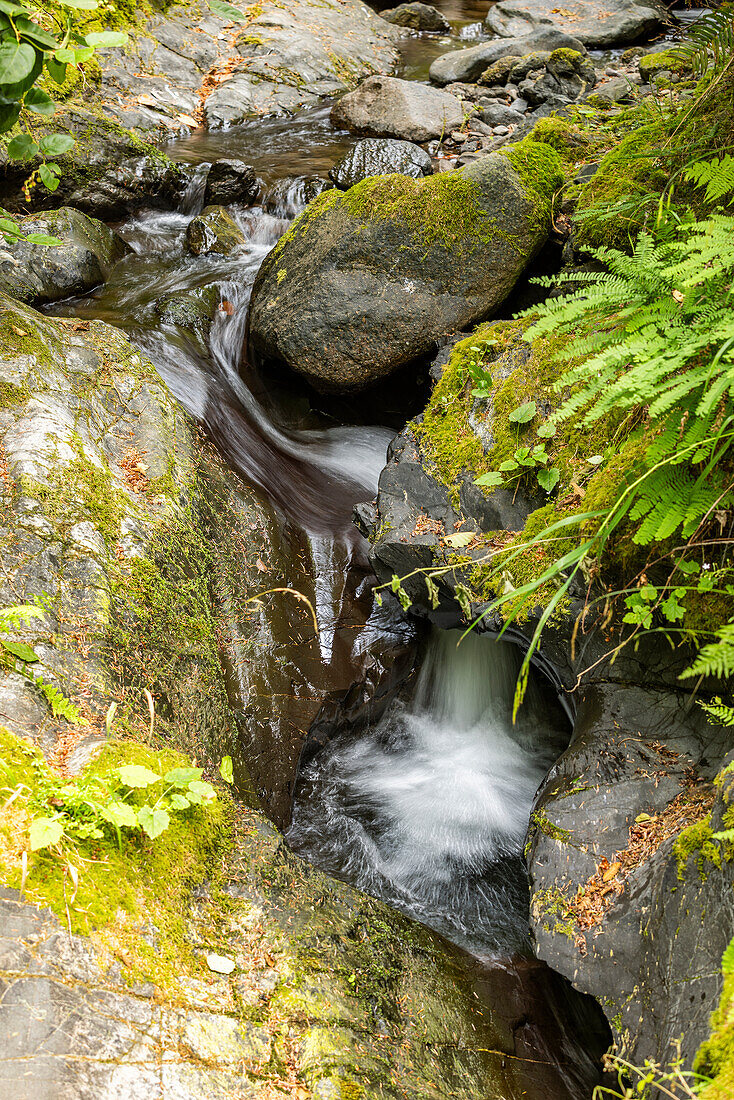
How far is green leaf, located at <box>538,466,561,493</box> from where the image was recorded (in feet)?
12.7

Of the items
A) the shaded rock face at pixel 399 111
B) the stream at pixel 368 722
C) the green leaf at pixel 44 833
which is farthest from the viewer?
the shaded rock face at pixel 399 111

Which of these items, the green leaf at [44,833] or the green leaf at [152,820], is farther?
the green leaf at [152,820]

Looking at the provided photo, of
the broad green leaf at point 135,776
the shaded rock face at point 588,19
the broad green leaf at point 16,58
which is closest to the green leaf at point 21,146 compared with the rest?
A: the broad green leaf at point 16,58

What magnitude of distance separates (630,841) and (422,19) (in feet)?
64.8

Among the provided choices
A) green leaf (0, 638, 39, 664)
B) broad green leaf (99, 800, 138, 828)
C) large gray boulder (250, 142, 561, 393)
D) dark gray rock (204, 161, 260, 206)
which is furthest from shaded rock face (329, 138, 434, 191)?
broad green leaf (99, 800, 138, 828)

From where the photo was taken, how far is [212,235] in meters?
8.33

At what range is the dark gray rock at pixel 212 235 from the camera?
27.2 ft

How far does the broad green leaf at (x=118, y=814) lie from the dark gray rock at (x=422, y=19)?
64.9 ft

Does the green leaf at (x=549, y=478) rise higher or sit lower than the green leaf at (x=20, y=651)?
higher

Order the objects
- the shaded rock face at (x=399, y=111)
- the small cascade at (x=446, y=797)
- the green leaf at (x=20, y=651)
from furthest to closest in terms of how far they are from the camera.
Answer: the shaded rock face at (x=399, y=111), the small cascade at (x=446, y=797), the green leaf at (x=20, y=651)

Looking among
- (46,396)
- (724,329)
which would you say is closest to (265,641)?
(46,396)

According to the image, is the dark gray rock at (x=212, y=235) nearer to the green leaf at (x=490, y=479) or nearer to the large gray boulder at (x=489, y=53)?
the green leaf at (x=490, y=479)

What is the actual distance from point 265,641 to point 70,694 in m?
1.81

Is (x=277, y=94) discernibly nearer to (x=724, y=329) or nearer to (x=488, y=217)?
(x=488, y=217)
